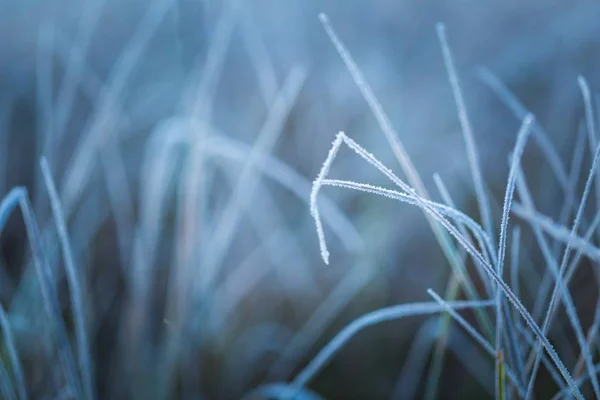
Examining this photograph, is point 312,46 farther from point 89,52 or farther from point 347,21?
point 89,52

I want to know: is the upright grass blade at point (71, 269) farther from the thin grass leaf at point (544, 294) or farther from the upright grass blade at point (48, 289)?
the thin grass leaf at point (544, 294)

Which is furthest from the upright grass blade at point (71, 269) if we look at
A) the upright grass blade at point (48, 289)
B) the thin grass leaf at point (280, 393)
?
the thin grass leaf at point (280, 393)

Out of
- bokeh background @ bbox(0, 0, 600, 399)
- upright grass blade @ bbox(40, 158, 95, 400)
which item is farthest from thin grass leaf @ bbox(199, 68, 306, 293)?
upright grass blade @ bbox(40, 158, 95, 400)

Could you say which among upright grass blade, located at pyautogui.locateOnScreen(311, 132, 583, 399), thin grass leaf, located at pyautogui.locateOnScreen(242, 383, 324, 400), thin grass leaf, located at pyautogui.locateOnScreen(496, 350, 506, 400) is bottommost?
thin grass leaf, located at pyautogui.locateOnScreen(242, 383, 324, 400)

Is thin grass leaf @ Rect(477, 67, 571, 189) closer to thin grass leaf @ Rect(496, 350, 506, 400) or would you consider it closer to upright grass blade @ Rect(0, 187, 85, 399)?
thin grass leaf @ Rect(496, 350, 506, 400)

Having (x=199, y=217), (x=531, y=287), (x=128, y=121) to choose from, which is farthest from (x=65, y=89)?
(x=531, y=287)

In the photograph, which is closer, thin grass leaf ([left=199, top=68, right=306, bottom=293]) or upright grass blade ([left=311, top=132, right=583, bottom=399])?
upright grass blade ([left=311, top=132, right=583, bottom=399])

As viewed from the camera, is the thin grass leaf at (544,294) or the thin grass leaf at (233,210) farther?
the thin grass leaf at (233,210)

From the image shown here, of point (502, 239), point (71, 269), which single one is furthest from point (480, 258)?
point (71, 269)
